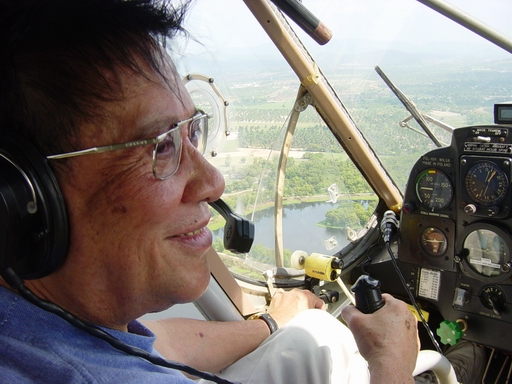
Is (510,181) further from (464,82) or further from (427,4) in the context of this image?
(427,4)

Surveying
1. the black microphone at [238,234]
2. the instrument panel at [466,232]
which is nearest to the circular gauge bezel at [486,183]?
the instrument panel at [466,232]

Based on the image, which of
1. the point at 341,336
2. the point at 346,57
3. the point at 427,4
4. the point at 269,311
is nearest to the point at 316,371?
the point at 341,336

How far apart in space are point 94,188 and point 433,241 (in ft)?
6.01

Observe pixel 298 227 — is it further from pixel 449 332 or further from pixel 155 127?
pixel 155 127

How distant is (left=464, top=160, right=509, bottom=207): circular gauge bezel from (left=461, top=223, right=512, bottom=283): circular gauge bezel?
0.10 m

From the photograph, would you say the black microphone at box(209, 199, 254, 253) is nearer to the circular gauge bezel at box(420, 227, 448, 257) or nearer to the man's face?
the man's face

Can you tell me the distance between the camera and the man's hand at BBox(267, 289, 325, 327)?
6.10 feet

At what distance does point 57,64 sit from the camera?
0.72 metres

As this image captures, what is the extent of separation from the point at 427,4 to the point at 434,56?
0.76 m

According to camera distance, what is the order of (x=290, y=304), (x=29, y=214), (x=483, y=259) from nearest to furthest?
(x=29, y=214) → (x=290, y=304) → (x=483, y=259)

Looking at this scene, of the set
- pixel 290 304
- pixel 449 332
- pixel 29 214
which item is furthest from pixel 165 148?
pixel 449 332

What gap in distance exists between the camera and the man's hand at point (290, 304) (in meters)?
1.86

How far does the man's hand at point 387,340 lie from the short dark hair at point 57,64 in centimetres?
81

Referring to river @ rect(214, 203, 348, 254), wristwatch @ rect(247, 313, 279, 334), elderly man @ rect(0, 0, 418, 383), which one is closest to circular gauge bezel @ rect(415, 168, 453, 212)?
river @ rect(214, 203, 348, 254)
